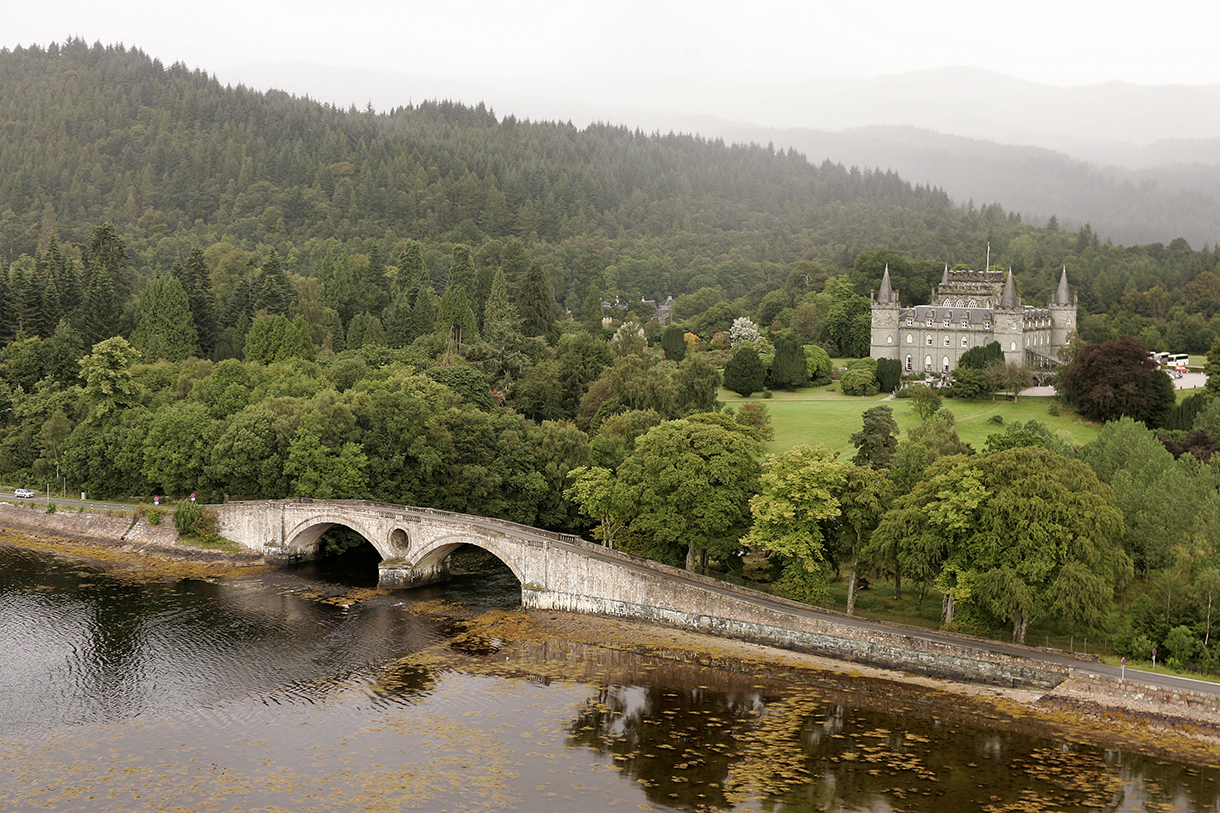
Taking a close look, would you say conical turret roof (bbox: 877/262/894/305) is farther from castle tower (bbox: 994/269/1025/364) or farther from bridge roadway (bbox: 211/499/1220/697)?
bridge roadway (bbox: 211/499/1220/697)

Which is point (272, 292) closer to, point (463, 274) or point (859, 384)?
point (463, 274)

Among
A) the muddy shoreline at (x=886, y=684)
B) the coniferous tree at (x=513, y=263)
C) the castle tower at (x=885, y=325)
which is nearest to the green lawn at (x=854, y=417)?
the castle tower at (x=885, y=325)

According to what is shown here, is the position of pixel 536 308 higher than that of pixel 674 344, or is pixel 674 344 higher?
pixel 536 308

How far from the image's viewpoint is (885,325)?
373ft

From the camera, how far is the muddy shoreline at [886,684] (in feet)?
129

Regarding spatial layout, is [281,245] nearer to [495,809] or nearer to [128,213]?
[128,213]

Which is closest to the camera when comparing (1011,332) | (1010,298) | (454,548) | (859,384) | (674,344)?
(454,548)

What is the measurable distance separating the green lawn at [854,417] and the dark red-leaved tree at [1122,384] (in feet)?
6.70

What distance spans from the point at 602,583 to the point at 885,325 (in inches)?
2697

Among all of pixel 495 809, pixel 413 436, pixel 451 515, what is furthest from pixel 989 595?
pixel 413 436

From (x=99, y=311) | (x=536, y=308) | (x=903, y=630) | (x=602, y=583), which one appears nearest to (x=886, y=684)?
(x=903, y=630)

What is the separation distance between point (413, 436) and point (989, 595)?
132ft

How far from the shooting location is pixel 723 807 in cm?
3528

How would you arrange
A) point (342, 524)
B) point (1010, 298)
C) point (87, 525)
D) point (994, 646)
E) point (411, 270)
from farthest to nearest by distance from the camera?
point (411, 270) → point (1010, 298) → point (87, 525) → point (342, 524) → point (994, 646)
